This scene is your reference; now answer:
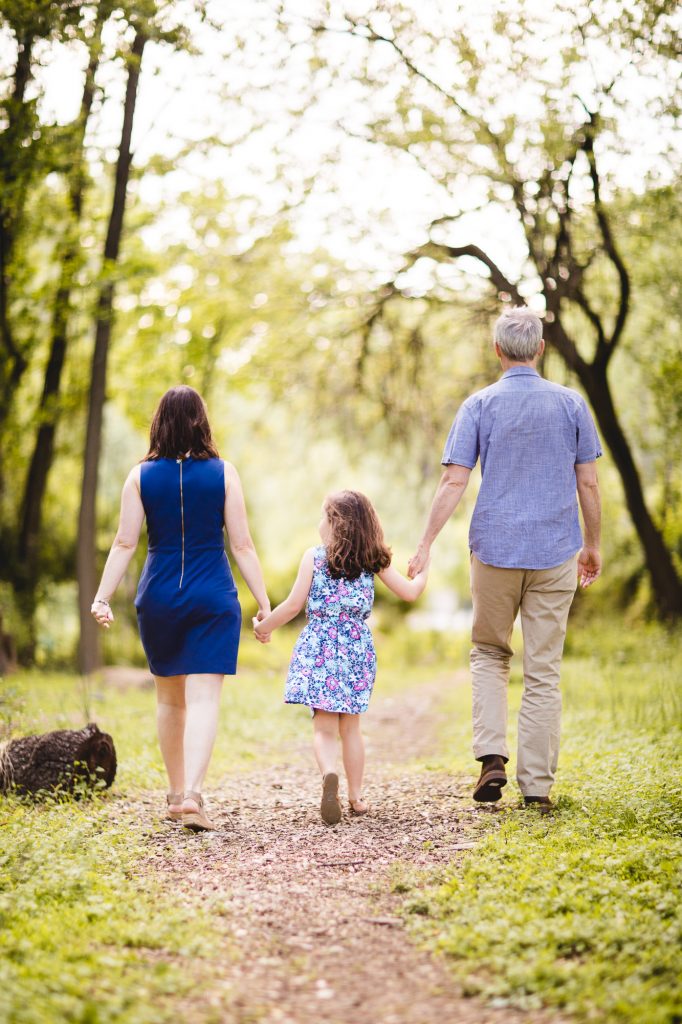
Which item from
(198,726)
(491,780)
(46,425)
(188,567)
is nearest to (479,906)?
(491,780)

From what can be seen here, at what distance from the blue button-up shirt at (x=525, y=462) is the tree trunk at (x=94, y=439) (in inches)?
302

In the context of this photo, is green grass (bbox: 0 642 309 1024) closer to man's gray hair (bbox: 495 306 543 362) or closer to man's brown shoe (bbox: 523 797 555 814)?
man's brown shoe (bbox: 523 797 555 814)

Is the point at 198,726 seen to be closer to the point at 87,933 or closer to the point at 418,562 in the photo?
the point at 418,562

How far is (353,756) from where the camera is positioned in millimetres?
5281

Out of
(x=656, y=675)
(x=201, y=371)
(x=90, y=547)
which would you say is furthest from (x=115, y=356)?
(x=656, y=675)

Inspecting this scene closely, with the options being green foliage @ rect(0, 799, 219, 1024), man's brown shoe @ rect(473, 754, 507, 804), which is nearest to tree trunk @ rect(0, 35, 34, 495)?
green foliage @ rect(0, 799, 219, 1024)

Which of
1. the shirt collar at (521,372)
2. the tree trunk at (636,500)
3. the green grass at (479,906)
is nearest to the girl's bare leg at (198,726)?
the green grass at (479,906)

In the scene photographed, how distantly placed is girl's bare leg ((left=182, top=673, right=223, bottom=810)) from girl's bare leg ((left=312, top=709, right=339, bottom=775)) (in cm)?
54

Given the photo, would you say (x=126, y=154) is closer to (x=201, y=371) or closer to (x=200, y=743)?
(x=201, y=371)

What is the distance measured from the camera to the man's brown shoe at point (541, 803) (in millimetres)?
4922

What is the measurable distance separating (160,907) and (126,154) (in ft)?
33.4

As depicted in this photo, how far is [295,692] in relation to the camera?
520 centimetres

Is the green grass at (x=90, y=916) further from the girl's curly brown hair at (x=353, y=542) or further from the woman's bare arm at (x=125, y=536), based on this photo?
the girl's curly brown hair at (x=353, y=542)

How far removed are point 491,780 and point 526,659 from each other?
0.62 metres
